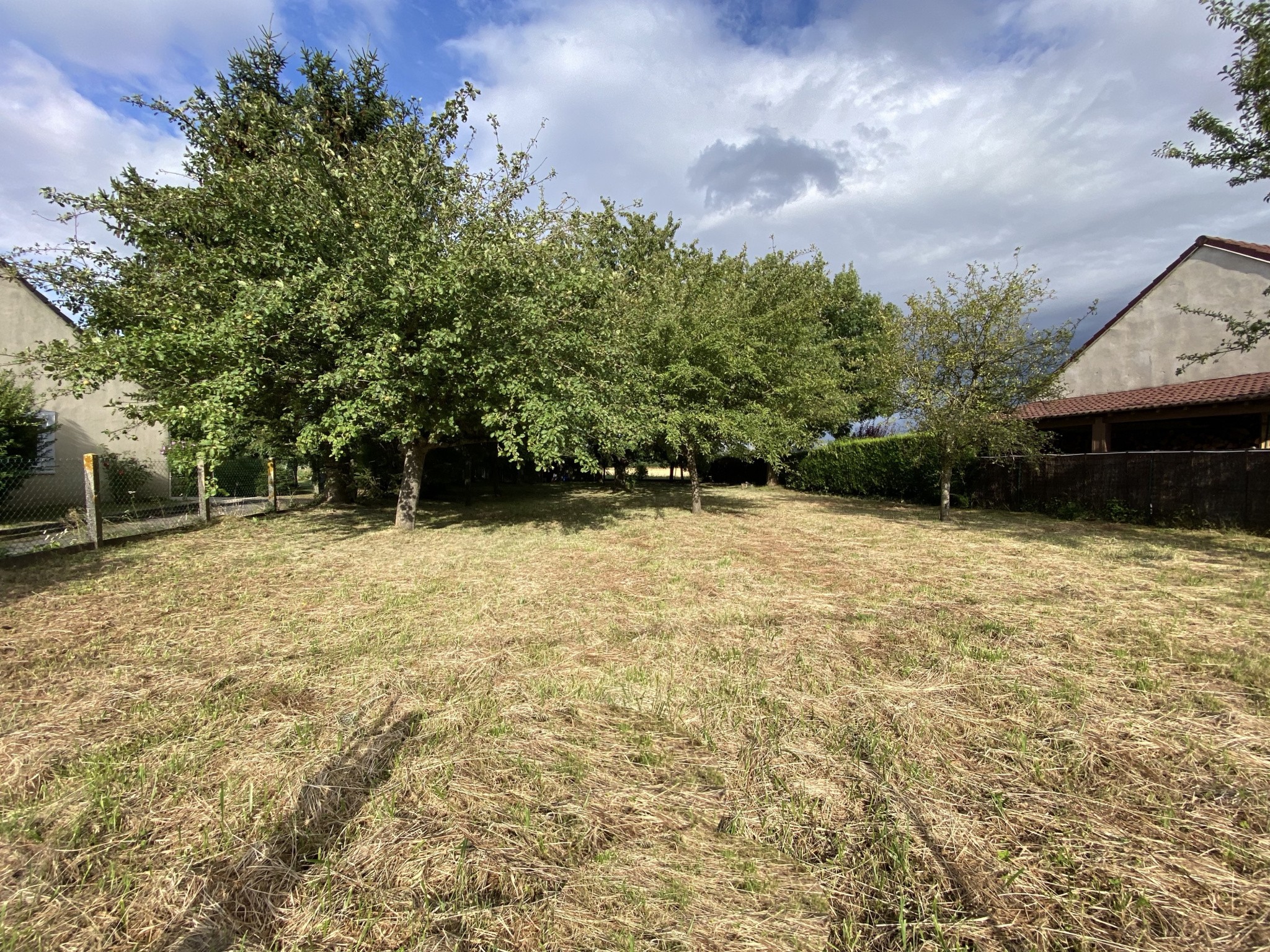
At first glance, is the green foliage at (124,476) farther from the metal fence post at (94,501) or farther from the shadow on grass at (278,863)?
the shadow on grass at (278,863)

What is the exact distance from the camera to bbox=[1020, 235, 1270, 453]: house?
41.2 feet

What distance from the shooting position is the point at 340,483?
44.6 feet

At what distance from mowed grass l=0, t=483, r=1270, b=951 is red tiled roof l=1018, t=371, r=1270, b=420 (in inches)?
425

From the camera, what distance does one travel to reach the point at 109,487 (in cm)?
941

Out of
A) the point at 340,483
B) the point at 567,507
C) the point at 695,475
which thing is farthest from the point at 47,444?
the point at 695,475

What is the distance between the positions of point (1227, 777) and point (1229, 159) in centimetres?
941

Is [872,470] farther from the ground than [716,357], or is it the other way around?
[716,357]

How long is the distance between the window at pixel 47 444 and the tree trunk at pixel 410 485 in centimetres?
843

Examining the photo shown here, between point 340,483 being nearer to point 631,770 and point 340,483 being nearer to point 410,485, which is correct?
point 410,485

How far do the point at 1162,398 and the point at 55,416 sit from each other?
1122 inches

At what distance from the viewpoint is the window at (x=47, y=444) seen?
11305 millimetres

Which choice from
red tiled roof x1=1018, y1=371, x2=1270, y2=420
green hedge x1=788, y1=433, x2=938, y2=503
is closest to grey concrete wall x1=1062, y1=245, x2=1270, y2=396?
red tiled roof x1=1018, y1=371, x2=1270, y2=420

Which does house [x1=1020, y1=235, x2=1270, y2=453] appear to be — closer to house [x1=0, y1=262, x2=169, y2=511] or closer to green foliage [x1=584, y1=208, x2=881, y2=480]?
green foliage [x1=584, y1=208, x2=881, y2=480]

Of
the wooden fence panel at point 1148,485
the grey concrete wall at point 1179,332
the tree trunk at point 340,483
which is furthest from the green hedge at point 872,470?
the tree trunk at point 340,483
